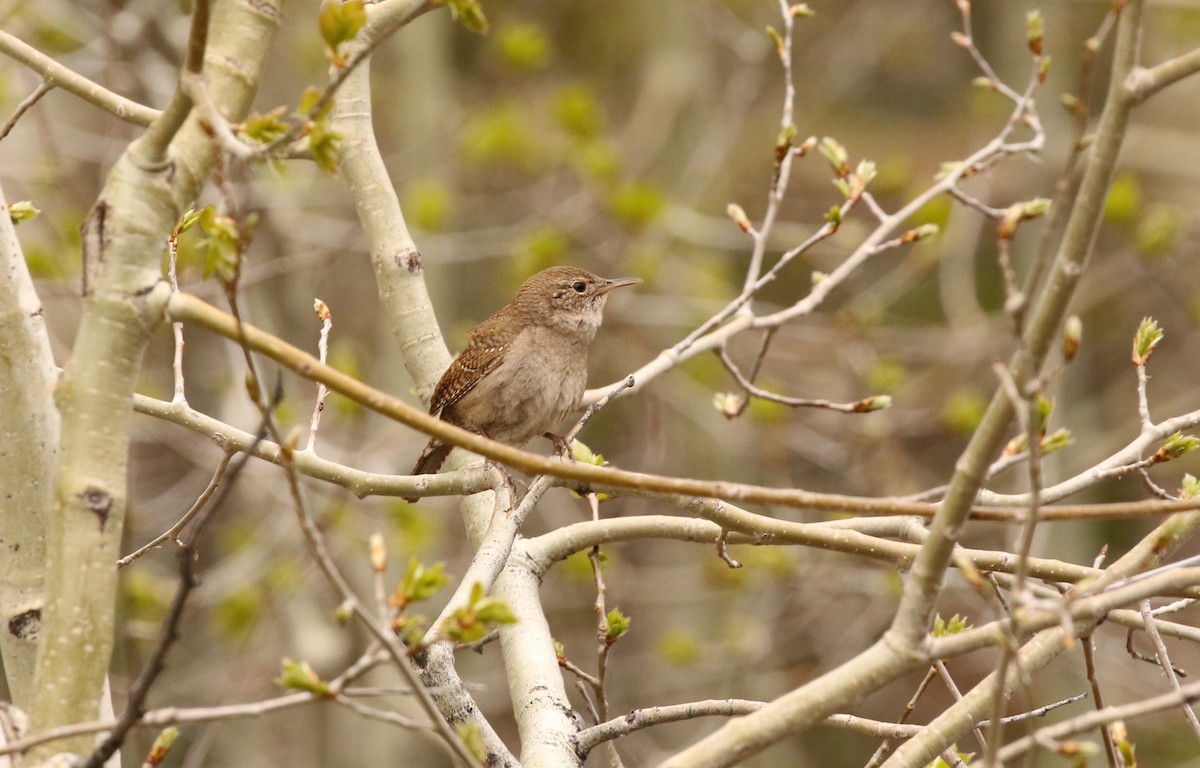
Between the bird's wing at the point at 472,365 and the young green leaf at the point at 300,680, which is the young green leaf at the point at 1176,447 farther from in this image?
the bird's wing at the point at 472,365

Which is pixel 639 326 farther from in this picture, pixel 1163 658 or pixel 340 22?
pixel 340 22

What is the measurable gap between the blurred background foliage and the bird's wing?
6.54 feet

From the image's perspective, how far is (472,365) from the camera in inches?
205

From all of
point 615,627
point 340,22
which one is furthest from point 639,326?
point 340,22

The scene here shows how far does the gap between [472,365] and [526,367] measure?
0.23 metres

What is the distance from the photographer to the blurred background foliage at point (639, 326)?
8.10 m

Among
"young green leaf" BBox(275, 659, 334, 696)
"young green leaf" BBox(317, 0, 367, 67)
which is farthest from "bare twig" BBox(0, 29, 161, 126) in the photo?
"young green leaf" BBox(275, 659, 334, 696)

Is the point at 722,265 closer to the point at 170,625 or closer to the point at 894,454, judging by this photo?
the point at 894,454

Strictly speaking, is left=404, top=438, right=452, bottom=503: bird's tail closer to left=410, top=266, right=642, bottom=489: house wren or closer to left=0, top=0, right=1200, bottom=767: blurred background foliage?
left=410, top=266, right=642, bottom=489: house wren

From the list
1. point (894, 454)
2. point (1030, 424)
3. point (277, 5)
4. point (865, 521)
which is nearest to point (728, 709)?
point (865, 521)

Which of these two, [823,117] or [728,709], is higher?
[823,117]

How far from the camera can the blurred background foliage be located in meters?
8.10

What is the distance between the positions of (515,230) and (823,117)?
6882 millimetres

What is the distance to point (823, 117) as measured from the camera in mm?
14266
